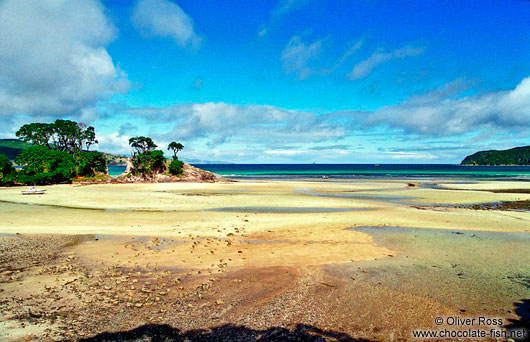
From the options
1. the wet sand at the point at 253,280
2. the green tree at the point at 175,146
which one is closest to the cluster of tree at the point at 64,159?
the green tree at the point at 175,146

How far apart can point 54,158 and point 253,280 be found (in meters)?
67.2

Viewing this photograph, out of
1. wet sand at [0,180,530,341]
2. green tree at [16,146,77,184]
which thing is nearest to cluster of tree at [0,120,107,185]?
green tree at [16,146,77,184]

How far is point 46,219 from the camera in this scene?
20750 millimetres

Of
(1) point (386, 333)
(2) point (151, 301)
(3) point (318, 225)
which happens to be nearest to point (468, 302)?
(1) point (386, 333)

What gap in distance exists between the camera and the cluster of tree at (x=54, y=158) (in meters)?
53.5

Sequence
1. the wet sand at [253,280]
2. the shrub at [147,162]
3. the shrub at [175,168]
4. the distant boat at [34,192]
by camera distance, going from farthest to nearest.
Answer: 1. the shrub at [175,168]
2. the shrub at [147,162]
3. the distant boat at [34,192]
4. the wet sand at [253,280]

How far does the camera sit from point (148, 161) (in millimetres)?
69562

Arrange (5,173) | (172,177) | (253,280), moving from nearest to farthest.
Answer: (253,280) < (5,173) < (172,177)

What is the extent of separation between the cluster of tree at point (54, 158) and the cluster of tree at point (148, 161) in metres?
8.45

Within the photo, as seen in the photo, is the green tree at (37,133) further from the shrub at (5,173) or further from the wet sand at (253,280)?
the wet sand at (253,280)

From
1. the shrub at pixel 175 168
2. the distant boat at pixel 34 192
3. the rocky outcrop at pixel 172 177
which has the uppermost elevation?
the shrub at pixel 175 168

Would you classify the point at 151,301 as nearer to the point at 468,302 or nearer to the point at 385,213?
the point at 468,302

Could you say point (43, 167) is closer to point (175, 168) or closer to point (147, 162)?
point (147, 162)

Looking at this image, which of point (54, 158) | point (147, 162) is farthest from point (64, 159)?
point (147, 162)
